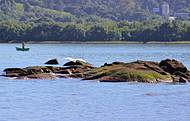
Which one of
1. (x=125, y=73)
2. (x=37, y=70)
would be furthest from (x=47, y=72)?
(x=125, y=73)

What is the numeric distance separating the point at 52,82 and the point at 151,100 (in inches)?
670

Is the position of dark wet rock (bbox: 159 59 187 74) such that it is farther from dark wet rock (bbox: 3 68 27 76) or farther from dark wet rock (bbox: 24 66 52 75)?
dark wet rock (bbox: 3 68 27 76)

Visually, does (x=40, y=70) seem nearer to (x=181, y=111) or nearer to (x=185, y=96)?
(x=185, y=96)

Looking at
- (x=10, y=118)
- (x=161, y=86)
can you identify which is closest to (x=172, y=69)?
(x=161, y=86)

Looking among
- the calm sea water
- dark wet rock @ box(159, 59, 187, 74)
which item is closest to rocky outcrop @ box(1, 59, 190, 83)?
dark wet rock @ box(159, 59, 187, 74)

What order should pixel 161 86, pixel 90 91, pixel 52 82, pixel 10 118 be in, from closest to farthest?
pixel 10 118
pixel 90 91
pixel 161 86
pixel 52 82

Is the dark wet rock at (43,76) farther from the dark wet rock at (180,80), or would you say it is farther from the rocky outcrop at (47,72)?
the dark wet rock at (180,80)

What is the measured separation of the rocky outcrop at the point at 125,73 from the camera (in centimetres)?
6525

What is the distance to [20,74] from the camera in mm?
→ 71312

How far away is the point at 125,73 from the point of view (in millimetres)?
65188

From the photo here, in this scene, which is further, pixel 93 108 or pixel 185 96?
pixel 185 96

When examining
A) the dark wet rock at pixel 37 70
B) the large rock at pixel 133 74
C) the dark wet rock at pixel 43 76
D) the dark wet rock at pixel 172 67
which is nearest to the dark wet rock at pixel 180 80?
the large rock at pixel 133 74

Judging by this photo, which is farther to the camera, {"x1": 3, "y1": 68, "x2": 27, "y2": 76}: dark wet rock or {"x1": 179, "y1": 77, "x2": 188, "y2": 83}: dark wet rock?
{"x1": 3, "y1": 68, "x2": 27, "y2": 76}: dark wet rock

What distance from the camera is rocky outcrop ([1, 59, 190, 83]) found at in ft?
214
